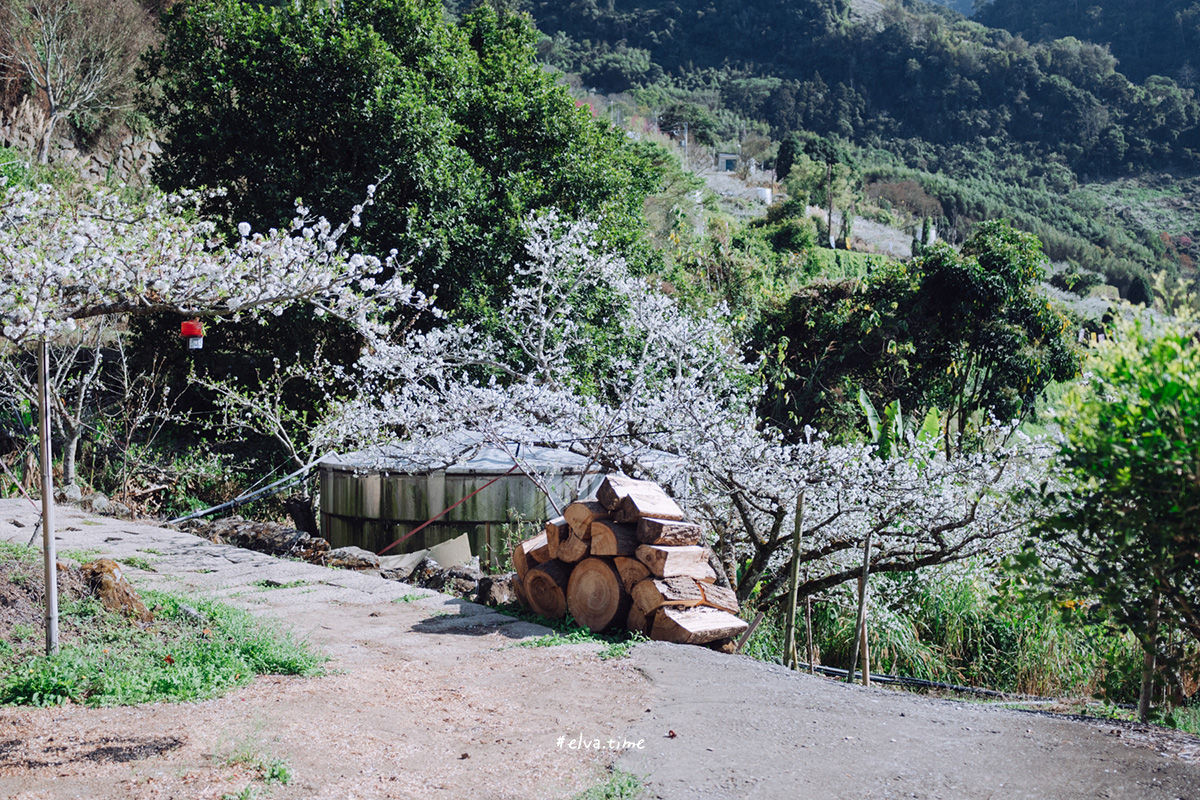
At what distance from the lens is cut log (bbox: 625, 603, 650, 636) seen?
17.3 feet

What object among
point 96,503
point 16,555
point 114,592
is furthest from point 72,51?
point 114,592

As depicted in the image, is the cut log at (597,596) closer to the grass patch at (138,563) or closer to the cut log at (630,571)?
the cut log at (630,571)

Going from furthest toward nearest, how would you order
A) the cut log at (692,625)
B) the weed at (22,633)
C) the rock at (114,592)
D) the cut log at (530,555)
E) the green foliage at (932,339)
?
1. the green foliage at (932,339)
2. the cut log at (530,555)
3. the cut log at (692,625)
4. the rock at (114,592)
5. the weed at (22,633)

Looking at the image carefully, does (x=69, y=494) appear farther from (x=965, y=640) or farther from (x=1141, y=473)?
(x=1141, y=473)

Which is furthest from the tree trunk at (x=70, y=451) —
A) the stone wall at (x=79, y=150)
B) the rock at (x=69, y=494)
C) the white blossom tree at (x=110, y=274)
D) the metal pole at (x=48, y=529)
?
the stone wall at (x=79, y=150)

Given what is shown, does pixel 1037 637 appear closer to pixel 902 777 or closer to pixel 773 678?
pixel 773 678

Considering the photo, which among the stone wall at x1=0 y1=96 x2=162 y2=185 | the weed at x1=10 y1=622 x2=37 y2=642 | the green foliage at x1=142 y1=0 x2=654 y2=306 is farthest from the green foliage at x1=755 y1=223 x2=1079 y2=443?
the stone wall at x1=0 y1=96 x2=162 y2=185

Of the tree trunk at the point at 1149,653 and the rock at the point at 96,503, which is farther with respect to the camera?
the rock at the point at 96,503

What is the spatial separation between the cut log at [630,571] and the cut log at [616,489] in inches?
13.5

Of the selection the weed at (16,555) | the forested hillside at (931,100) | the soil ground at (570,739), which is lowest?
the soil ground at (570,739)

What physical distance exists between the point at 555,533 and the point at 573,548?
0.20 m

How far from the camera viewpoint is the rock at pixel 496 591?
6266 mm

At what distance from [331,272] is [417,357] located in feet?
12.3

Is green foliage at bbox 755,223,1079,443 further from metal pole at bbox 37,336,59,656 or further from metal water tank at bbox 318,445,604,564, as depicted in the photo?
metal pole at bbox 37,336,59,656
